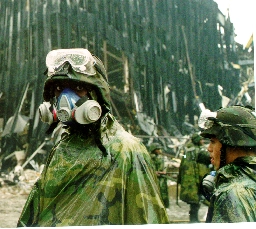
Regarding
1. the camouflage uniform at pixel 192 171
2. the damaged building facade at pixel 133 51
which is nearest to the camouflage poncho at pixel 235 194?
the damaged building facade at pixel 133 51

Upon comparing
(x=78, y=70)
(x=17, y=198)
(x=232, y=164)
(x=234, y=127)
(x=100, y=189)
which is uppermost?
(x=78, y=70)

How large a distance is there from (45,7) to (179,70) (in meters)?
1.34

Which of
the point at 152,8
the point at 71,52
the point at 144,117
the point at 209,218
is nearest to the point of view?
the point at 209,218

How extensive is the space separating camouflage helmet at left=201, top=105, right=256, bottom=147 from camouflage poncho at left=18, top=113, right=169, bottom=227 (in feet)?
1.15

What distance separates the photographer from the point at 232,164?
2.01 meters

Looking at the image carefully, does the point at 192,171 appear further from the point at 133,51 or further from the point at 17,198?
the point at 17,198

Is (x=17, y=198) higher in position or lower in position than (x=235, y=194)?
lower

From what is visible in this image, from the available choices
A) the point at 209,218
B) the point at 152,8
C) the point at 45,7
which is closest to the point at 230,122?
the point at 209,218

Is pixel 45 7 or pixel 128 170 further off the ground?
pixel 45 7

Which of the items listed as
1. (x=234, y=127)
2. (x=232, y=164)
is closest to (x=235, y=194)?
(x=232, y=164)

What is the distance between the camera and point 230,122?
2.12 m

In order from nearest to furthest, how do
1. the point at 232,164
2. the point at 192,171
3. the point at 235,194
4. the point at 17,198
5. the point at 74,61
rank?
the point at 235,194
the point at 232,164
the point at 74,61
the point at 17,198
the point at 192,171

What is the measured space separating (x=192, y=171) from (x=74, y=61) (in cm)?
294

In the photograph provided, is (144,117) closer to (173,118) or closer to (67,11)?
(173,118)
